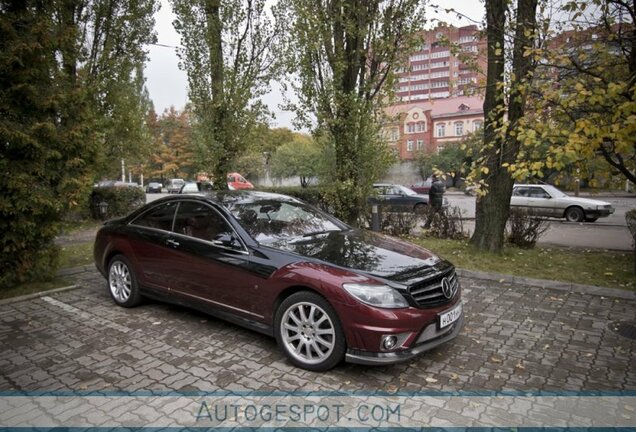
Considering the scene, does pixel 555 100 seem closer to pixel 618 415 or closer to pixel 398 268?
pixel 398 268

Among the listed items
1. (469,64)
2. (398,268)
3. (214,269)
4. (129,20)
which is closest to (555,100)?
(469,64)

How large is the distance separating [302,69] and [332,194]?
314 cm

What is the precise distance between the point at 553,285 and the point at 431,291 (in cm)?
383

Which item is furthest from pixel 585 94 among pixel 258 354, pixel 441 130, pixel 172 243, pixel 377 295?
pixel 441 130

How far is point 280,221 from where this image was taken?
16.2ft

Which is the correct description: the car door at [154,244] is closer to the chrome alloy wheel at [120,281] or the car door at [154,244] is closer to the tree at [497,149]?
the chrome alloy wheel at [120,281]

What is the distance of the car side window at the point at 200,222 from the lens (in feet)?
15.4

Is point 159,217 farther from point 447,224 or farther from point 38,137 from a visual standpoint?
point 447,224

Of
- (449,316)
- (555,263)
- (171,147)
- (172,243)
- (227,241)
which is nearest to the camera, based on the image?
(449,316)

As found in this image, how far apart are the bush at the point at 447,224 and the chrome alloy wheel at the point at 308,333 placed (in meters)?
7.76

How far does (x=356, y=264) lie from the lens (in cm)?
389

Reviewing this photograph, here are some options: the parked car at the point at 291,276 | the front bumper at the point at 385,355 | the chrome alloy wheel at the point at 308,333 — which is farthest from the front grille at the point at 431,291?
the chrome alloy wheel at the point at 308,333

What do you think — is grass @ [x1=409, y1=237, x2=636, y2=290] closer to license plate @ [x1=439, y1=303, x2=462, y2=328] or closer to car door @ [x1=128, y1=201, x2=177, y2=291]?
license plate @ [x1=439, y1=303, x2=462, y2=328]

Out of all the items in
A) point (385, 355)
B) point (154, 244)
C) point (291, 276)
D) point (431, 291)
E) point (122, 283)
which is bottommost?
point (385, 355)
